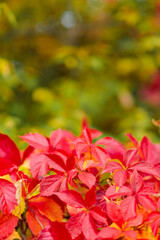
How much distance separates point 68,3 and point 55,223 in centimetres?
400

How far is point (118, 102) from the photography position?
395 centimetres

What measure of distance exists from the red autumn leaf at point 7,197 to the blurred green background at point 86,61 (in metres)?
2.14

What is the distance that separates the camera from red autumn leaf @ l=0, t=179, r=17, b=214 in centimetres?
53

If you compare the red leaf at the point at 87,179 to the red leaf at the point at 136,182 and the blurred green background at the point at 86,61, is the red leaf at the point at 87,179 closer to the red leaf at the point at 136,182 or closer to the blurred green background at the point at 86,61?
the red leaf at the point at 136,182

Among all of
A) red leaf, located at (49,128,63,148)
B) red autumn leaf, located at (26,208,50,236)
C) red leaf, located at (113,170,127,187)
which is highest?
red leaf, located at (49,128,63,148)

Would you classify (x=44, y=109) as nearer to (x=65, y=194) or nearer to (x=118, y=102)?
(x=118, y=102)

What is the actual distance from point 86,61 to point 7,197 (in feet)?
8.17

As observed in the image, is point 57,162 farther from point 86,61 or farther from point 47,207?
point 86,61

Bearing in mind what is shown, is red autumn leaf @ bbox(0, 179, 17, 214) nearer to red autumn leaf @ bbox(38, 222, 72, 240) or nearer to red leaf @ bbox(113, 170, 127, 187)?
red autumn leaf @ bbox(38, 222, 72, 240)

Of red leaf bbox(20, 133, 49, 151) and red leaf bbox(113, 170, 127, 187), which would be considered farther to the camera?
red leaf bbox(20, 133, 49, 151)

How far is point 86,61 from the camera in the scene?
2902 millimetres

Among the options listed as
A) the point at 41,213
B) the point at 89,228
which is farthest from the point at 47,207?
the point at 89,228

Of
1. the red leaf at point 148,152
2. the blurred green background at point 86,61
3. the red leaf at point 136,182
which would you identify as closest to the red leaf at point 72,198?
the red leaf at point 136,182

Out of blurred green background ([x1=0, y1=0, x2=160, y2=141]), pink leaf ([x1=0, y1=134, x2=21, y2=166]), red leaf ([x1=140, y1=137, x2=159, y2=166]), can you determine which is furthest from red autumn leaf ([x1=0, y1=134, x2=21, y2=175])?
blurred green background ([x1=0, y1=0, x2=160, y2=141])
